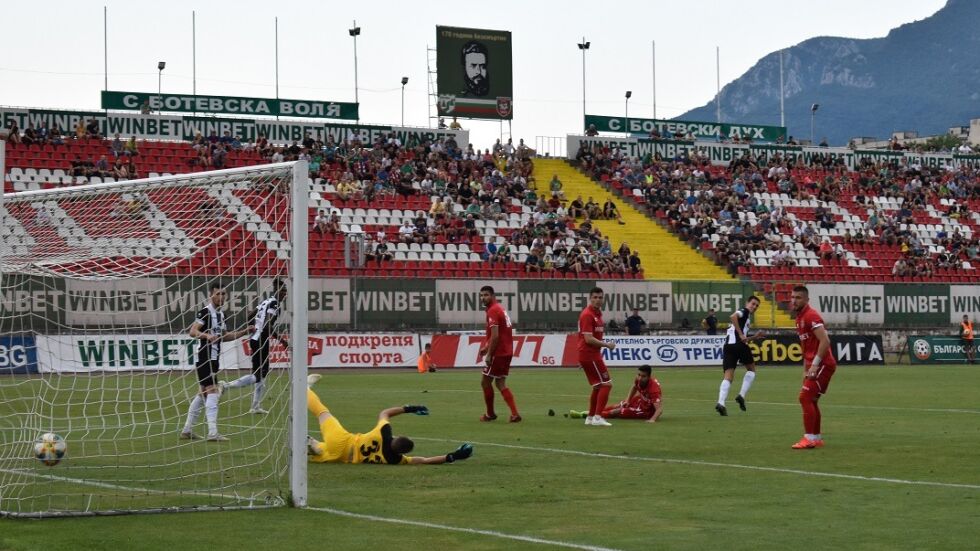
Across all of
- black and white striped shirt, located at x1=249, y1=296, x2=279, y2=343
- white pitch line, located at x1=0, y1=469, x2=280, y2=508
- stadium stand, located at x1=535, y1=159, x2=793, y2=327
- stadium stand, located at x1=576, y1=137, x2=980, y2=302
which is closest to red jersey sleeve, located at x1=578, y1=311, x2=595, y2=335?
black and white striped shirt, located at x1=249, y1=296, x2=279, y2=343

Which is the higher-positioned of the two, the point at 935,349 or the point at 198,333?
the point at 198,333

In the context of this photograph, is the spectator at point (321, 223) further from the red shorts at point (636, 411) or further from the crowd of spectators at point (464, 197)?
the red shorts at point (636, 411)

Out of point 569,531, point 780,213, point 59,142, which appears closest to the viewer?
point 569,531

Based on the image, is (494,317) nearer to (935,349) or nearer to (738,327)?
(738,327)

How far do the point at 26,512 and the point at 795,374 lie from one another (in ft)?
99.8

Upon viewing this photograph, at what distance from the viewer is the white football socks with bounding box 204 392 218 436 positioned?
1717cm

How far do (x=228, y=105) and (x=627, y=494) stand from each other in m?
Result: 47.9

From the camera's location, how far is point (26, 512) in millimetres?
11531

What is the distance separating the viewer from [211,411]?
17.3m

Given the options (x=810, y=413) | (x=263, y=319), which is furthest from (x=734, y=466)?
(x=263, y=319)

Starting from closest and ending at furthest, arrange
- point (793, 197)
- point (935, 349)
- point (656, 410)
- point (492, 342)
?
point (492, 342) → point (656, 410) → point (935, 349) → point (793, 197)

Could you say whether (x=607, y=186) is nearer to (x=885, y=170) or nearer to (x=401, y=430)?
(x=885, y=170)

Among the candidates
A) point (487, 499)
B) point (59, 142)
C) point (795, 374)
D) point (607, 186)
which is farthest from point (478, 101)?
point (487, 499)

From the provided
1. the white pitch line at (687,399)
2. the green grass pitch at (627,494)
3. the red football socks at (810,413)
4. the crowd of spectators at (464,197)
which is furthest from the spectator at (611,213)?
the red football socks at (810,413)
